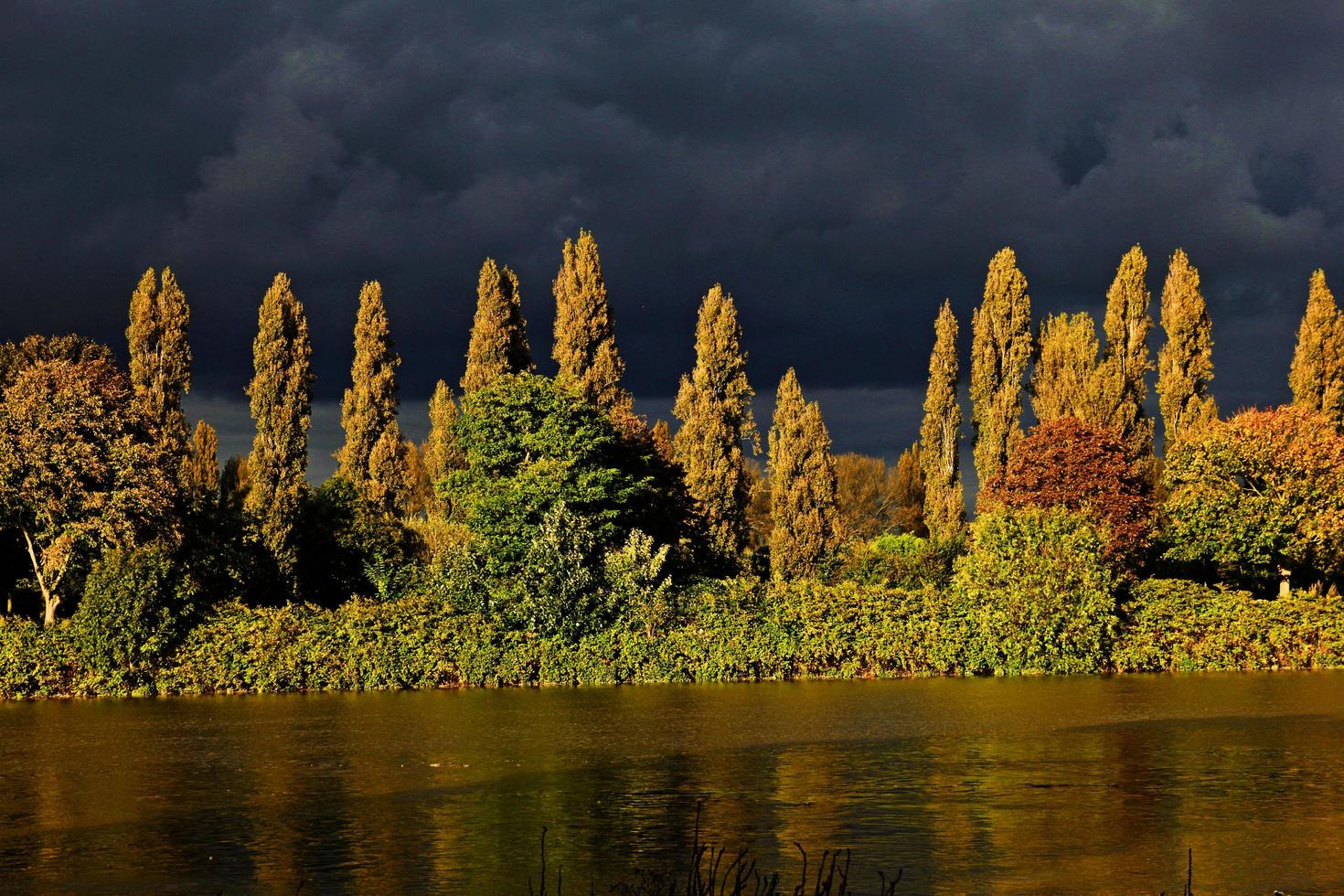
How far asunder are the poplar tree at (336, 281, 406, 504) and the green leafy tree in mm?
37755

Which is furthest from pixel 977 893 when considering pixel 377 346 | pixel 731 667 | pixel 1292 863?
pixel 377 346

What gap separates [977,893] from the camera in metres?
16.9

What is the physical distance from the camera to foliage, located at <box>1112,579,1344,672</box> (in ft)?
172

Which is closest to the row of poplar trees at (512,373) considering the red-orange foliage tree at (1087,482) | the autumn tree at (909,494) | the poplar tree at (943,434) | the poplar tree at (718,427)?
the poplar tree at (718,427)

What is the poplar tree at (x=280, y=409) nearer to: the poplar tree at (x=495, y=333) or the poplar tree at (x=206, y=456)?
the poplar tree at (x=495, y=333)

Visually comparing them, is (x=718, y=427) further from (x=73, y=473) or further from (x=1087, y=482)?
(x=73, y=473)

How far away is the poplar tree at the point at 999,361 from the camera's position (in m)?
74.7

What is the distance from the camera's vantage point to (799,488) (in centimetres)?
7294

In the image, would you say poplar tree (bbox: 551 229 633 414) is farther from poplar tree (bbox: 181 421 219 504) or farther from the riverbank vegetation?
poplar tree (bbox: 181 421 219 504)

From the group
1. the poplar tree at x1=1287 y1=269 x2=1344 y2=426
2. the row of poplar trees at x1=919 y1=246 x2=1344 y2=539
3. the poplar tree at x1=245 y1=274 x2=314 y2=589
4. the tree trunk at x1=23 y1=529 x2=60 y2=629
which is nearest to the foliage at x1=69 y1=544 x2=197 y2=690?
the tree trunk at x1=23 y1=529 x2=60 y2=629

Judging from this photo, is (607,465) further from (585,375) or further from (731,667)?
(585,375)

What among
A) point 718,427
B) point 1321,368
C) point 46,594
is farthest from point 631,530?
point 1321,368

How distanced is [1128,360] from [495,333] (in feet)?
110

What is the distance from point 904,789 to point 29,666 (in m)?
34.9
